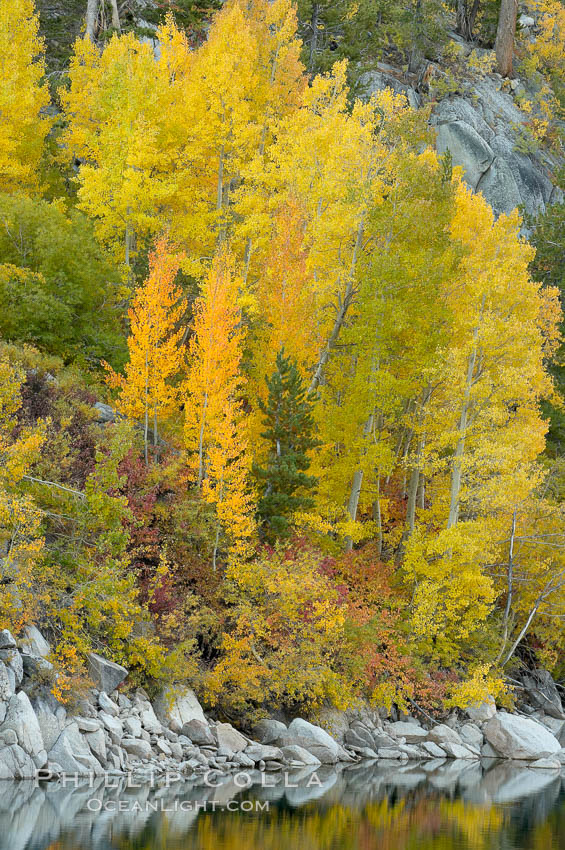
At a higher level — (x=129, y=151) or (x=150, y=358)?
(x=129, y=151)

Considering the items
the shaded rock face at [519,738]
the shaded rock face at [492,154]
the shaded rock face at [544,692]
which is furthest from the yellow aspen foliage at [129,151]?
the shaded rock face at [544,692]

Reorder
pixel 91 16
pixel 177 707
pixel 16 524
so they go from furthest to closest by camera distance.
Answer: pixel 91 16
pixel 177 707
pixel 16 524

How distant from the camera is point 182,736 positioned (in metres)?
23.5

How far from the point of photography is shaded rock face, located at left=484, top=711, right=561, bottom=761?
30.5 meters

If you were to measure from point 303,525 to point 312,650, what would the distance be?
4810 mm

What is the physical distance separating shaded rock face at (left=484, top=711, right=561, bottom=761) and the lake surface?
234 inches

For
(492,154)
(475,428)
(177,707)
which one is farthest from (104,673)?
(492,154)

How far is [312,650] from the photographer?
27.4 meters

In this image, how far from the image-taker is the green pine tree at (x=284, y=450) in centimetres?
3017

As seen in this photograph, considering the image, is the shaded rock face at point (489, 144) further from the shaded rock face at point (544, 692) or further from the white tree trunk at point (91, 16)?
the shaded rock face at point (544, 692)

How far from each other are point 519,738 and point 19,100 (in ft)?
103

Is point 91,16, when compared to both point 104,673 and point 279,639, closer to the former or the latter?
point 279,639

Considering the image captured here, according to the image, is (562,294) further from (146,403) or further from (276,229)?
(146,403)

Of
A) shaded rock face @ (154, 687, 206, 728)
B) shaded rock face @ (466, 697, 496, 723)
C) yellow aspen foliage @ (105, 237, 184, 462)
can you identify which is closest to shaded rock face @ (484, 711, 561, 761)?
shaded rock face @ (466, 697, 496, 723)
